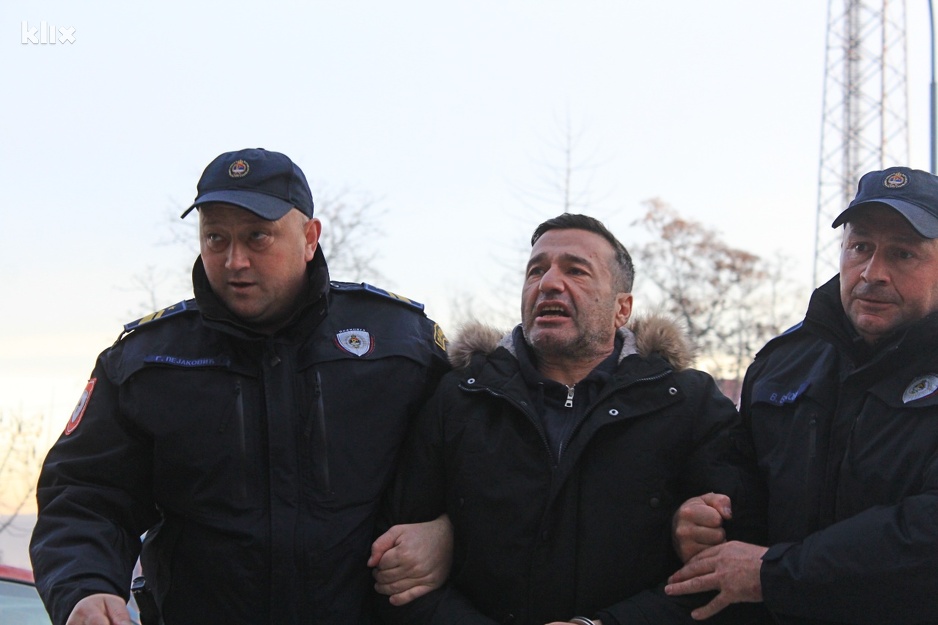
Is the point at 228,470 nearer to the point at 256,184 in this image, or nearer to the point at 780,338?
the point at 256,184

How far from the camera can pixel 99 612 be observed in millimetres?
3086

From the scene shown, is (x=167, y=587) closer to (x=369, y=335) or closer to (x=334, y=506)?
(x=334, y=506)

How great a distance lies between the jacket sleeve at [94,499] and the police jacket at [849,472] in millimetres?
2020

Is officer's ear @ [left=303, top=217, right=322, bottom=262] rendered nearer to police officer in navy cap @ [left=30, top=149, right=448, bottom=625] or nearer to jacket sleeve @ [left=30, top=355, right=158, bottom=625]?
police officer in navy cap @ [left=30, top=149, right=448, bottom=625]

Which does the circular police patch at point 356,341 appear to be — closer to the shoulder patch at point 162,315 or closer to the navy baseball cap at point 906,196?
the shoulder patch at point 162,315

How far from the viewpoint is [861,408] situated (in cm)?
316

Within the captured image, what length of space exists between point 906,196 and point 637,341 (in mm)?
998

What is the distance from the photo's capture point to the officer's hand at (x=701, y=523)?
3.22 m

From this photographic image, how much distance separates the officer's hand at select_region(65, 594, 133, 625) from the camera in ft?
10.1

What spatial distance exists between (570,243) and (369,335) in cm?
81

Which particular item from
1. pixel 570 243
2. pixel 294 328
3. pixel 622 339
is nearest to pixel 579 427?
pixel 622 339

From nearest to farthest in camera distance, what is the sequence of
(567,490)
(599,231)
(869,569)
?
1. (869,569)
2. (567,490)
3. (599,231)

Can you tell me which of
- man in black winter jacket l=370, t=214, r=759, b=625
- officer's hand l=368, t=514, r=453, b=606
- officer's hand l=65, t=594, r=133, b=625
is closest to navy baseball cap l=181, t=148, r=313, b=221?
man in black winter jacket l=370, t=214, r=759, b=625

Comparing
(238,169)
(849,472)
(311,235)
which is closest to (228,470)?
(311,235)
